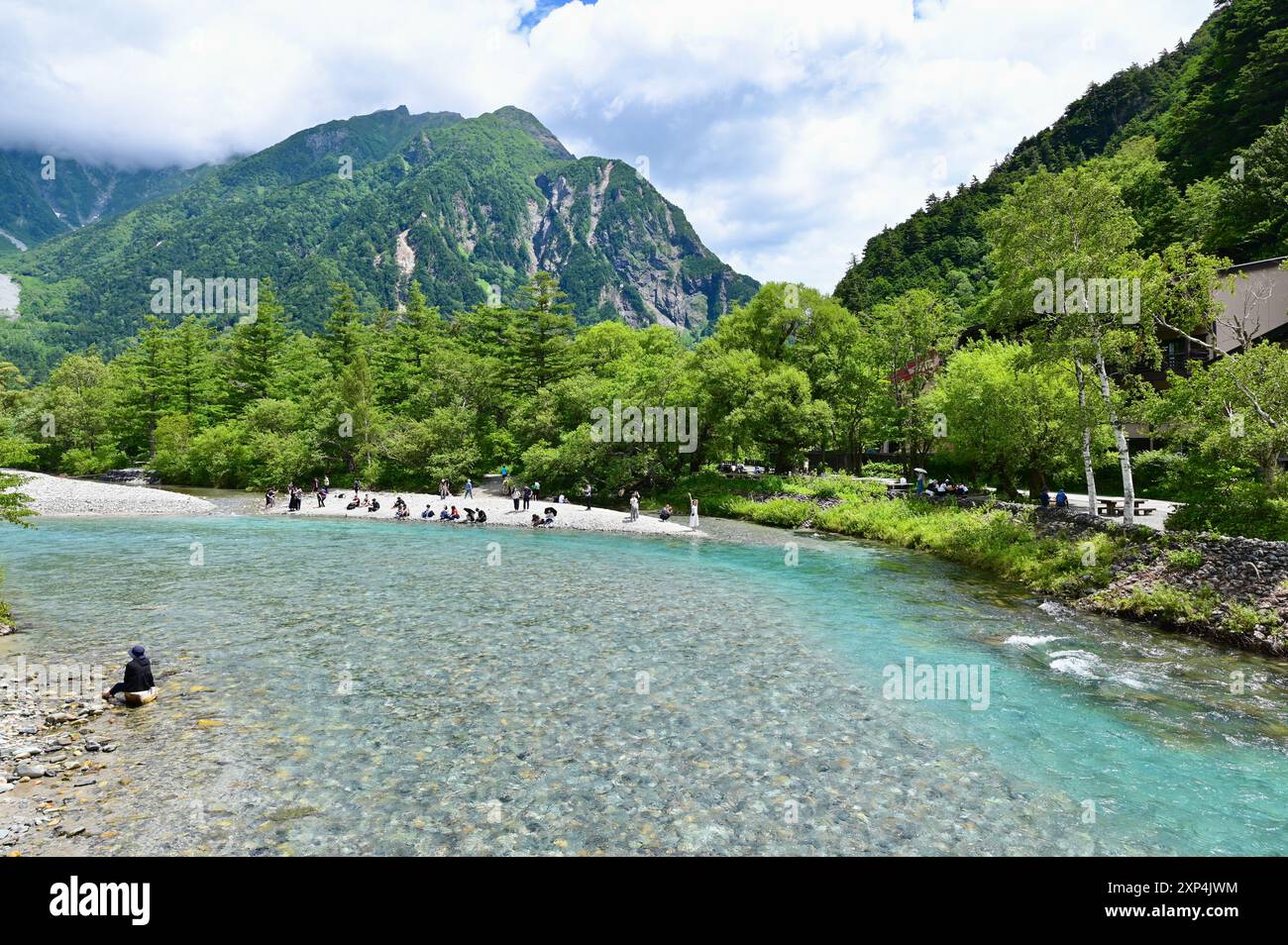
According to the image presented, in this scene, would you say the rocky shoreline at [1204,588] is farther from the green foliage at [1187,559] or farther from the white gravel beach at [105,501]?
the white gravel beach at [105,501]

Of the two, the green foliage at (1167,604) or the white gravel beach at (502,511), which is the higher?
the white gravel beach at (502,511)

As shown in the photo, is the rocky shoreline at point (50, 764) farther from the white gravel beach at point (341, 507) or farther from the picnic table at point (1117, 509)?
the picnic table at point (1117, 509)

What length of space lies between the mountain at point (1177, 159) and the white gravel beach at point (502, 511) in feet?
92.7

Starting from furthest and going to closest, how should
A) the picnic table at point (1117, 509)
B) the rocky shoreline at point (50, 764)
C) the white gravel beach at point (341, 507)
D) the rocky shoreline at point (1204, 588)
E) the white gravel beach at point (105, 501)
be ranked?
the white gravel beach at point (105, 501) → the white gravel beach at point (341, 507) → the picnic table at point (1117, 509) → the rocky shoreline at point (1204, 588) → the rocky shoreline at point (50, 764)

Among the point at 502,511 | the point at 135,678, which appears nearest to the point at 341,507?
the point at 502,511

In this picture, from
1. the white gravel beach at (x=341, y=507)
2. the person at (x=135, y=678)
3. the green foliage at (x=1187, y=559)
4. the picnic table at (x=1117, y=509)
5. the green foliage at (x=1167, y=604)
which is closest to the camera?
the person at (x=135, y=678)

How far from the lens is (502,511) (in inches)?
1839

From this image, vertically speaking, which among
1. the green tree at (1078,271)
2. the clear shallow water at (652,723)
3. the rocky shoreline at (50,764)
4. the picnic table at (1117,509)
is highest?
the green tree at (1078,271)

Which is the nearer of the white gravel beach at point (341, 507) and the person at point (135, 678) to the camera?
the person at point (135, 678)

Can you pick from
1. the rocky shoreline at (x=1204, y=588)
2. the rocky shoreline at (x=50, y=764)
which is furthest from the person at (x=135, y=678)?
the rocky shoreline at (x=1204, y=588)

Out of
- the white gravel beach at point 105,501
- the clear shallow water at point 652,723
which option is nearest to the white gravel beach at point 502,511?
the white gravel beach at point 105,501

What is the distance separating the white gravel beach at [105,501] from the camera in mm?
44406

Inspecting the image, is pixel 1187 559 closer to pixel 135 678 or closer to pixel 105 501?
pixel 135 678
